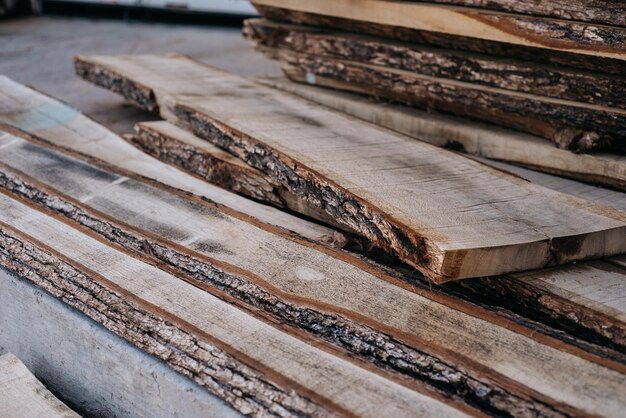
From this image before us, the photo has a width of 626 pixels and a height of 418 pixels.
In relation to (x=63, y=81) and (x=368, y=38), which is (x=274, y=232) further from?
(x=63, y=81)

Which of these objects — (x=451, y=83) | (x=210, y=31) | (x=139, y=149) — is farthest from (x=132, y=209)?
(x=210, y=31)

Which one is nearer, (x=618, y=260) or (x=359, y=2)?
(x=618, y=260)

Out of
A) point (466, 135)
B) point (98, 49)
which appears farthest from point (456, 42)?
point (98, 49)

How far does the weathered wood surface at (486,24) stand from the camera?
97.7 inches

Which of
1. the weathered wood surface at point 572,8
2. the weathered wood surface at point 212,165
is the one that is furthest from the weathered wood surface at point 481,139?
the weathered wood surface at point 212,165

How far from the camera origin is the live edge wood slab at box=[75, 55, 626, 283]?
6.28 feet

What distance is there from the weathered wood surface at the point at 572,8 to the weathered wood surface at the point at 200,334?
4.97 ft

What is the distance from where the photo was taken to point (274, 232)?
2236 millimetres

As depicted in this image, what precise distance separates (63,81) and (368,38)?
7.97 ft

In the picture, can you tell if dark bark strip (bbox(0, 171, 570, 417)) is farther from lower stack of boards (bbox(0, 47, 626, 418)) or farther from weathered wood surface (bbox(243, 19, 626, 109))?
weathered wood surface (bbox(243, 19, 626, 109))

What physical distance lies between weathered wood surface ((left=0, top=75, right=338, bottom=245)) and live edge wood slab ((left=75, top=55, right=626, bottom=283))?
0.12 m

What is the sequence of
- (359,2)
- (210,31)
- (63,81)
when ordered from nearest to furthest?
(359,2) < (63,81) < (210,31)

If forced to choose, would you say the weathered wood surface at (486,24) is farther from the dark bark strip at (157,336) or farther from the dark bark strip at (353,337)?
the dark bark strip at (157,336)

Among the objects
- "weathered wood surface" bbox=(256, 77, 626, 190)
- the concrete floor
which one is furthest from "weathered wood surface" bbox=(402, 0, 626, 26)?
the concrete floor
